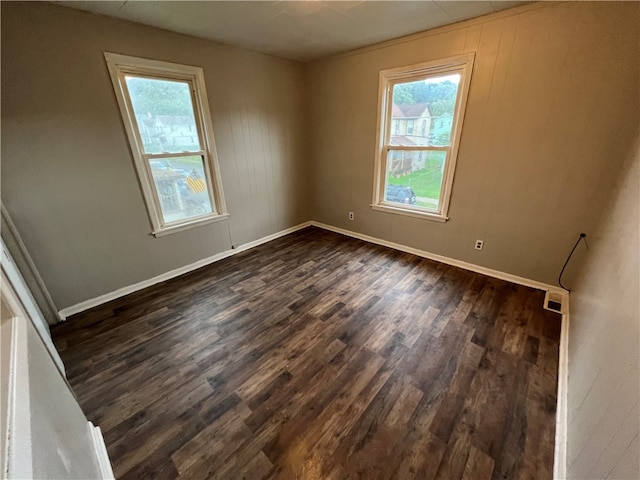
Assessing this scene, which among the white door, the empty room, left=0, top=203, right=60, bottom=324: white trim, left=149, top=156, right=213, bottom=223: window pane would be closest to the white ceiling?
the empty room

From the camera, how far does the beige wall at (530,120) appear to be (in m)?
1.86

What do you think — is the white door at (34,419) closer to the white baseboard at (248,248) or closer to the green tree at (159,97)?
the white baseboard at (248,248)

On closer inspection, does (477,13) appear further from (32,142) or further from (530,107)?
(32,142)

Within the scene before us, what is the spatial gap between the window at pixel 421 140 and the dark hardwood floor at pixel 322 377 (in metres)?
1.04

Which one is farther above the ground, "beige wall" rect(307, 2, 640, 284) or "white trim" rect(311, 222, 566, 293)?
"beige wall" rect(307, 2, 640, 284)

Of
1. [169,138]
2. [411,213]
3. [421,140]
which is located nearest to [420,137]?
[421,140]

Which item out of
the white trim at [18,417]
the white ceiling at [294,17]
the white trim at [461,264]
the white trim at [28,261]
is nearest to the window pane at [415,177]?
the white trim at [461,264]

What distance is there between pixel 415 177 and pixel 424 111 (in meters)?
0.72

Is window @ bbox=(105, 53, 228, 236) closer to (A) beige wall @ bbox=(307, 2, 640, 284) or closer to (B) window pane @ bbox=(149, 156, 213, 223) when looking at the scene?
Answer: (B) window pane @ bbox=(149, 156, 213, 223)

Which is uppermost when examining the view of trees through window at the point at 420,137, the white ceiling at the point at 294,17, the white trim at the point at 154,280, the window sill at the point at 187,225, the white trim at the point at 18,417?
the white ceiling at the point at 294,17

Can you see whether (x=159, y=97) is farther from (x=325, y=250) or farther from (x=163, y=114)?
(x=325, y=250)

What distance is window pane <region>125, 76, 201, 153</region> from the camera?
237 cm

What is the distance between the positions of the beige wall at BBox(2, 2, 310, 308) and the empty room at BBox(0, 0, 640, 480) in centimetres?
2

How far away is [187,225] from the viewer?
2.88 meters
